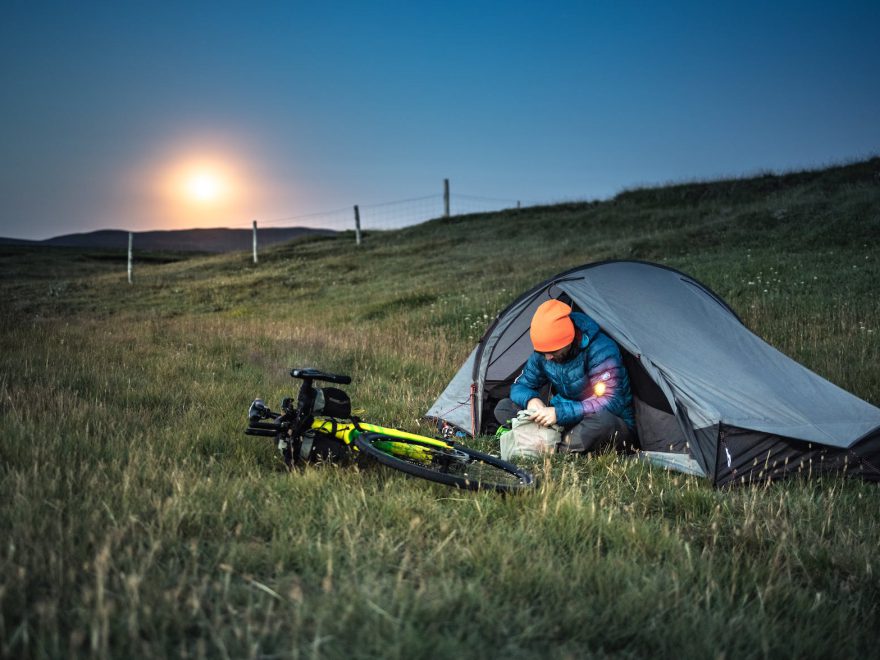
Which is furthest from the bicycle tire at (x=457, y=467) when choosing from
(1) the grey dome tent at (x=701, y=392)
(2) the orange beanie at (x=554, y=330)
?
(1) the grey dome tent at (x=701, y=392)

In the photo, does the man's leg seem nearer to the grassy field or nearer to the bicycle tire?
the grassy field

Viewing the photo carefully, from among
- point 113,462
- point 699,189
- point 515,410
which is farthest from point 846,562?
point 699,189

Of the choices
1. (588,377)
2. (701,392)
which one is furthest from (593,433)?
(701,392)

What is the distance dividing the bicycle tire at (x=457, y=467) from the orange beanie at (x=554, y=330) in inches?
45.6

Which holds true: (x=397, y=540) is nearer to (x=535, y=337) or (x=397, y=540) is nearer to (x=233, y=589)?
(x=233, y=589)

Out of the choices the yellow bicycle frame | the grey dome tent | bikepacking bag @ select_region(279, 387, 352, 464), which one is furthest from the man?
bikepacking bag @ select_region(279, 387, 352, 464)

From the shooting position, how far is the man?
5.55 m

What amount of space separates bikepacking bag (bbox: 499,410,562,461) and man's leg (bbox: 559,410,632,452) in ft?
0.38

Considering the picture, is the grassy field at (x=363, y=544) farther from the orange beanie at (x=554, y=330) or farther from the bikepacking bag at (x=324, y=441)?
the orange beanie at (x=554, y=330)

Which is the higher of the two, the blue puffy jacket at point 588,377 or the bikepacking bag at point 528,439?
the blue puffy jacket at point 588,377

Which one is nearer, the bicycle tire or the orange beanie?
the bicycle tire

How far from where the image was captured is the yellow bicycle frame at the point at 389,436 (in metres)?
4.65

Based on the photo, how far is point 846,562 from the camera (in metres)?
3.40

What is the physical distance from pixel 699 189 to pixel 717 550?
32674 millimetres
